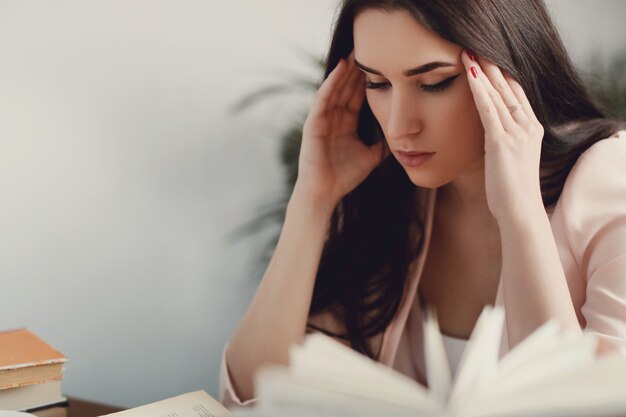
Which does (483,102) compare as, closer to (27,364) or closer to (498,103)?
(498,103)

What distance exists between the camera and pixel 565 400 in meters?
0.49

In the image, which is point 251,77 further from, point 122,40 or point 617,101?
point 617,101

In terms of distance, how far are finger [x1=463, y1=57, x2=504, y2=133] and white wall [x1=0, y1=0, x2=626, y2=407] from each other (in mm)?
982

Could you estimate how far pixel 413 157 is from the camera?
108 centimetres

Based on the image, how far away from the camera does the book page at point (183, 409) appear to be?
0.87m

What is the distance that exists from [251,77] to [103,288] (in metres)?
0.65

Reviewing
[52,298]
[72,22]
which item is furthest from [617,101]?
[52,298]

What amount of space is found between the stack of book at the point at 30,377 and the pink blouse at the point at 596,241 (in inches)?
10.9

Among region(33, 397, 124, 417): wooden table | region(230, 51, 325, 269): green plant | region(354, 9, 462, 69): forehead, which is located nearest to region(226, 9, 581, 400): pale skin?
region(354, 9, 462, 69): forehead

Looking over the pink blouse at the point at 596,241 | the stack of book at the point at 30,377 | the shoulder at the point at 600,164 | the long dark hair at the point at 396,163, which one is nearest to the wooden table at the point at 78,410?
the stack of book at the point at 30,377

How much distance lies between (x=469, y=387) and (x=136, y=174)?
1.39 m

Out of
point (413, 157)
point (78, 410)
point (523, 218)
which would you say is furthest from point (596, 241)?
point (78, 410)

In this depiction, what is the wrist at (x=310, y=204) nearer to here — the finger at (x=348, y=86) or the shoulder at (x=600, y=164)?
the finger at (x=348, y=86)

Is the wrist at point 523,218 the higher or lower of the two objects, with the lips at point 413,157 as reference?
lower
